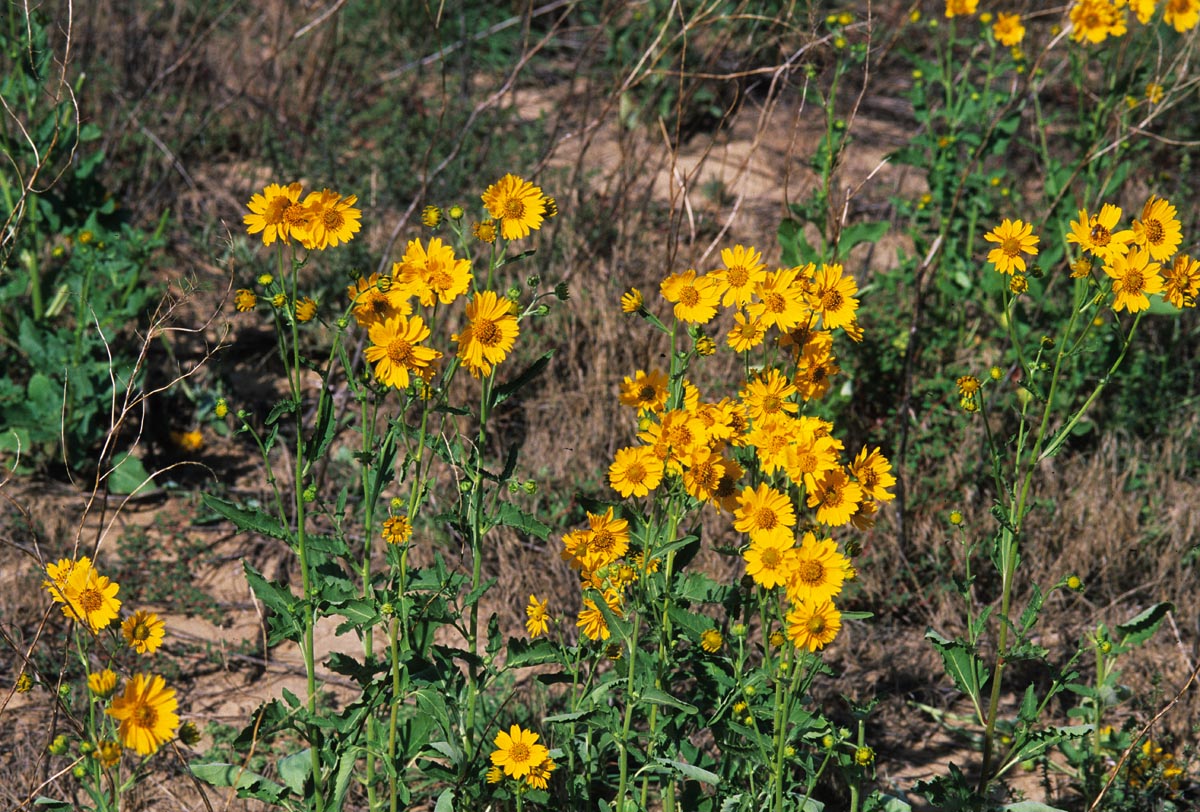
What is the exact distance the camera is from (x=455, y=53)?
6121 millimetres

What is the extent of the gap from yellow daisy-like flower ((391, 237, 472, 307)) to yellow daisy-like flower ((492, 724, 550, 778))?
83 centimetres

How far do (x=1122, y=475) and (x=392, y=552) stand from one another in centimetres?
256

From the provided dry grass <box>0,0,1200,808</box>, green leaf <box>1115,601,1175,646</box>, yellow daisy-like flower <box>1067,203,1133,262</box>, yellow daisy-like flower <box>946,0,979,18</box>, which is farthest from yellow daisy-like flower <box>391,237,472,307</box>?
yellow daisy-like flower <box>946,0,979,18</box>

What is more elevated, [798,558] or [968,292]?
[798,558]

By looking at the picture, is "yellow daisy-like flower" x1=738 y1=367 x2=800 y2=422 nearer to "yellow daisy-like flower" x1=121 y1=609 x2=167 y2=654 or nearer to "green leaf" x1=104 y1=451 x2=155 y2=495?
"yellow daisy-like flower" x1=121 y1=609 x2=167 y2=654

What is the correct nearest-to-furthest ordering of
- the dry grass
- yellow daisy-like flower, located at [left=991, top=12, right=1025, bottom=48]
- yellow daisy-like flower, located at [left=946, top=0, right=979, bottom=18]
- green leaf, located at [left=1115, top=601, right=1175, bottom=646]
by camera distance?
green leaf, located at [left=1115, top=601, right=1175, bottom=646], the dry grass, yellow daisy-like flower, located at [left=946, top=0, right=979, bottom=18], yellow daisy-like flower, located at [left=991, top=12, right=1025, bottom=48]

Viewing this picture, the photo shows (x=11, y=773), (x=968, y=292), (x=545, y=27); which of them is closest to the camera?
(x=11, y=773)

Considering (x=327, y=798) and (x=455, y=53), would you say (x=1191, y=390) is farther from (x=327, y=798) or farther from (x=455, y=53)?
(x=455, y=53)

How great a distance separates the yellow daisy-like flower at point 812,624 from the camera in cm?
202

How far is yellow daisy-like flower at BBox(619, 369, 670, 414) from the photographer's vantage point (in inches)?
89.8

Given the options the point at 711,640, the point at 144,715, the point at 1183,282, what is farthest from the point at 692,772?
the point at 1183,282

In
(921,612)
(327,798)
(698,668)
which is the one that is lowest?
(921,612)

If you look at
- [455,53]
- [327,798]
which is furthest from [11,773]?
[455,53]

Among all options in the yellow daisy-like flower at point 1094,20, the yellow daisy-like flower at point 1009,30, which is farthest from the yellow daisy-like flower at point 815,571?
the yellow daisy-like flower at point 1009,30
